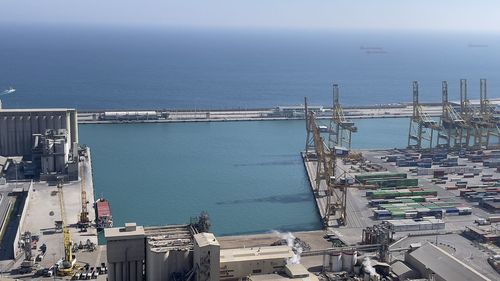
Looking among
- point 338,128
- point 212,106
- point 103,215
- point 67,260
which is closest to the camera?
point 67,260

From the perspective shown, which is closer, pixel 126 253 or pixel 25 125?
pixel 126 253

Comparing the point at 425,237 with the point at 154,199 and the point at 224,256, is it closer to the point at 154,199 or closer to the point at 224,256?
the point at 224,256

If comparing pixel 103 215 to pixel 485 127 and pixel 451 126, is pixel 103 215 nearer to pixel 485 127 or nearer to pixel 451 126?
pixel 451 126

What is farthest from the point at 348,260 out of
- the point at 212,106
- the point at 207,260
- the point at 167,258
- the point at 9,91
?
the point at 9,91

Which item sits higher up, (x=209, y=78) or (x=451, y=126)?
(x=209, y=78)

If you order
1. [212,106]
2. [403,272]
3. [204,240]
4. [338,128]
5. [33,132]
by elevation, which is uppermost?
[212,106]
